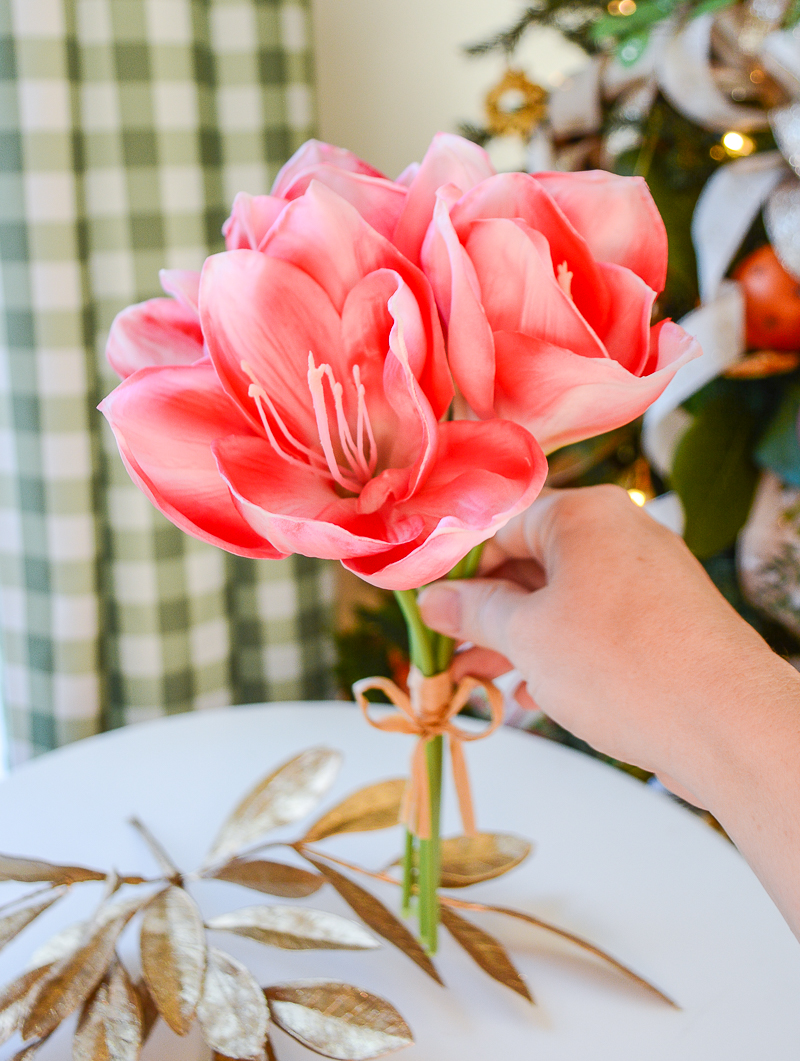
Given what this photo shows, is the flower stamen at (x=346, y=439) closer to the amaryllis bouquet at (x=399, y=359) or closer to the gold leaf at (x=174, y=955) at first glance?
the amaryllis bouquet at (x=399, y=359)

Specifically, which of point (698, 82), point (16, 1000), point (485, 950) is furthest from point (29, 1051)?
point (698, 82)

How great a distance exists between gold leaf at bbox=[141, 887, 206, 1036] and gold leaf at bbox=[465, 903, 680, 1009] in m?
0.18

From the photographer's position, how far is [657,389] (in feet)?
1.05

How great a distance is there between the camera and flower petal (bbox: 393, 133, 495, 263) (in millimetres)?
364

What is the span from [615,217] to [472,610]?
7.8 inches

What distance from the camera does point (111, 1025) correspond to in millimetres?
432

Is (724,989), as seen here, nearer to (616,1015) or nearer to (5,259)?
(616,1015)

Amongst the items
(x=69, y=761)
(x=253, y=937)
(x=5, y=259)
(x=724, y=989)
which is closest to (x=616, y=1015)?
(x=724, y=989)

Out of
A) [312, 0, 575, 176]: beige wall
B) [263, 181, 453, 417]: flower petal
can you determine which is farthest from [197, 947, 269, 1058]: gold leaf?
[312, 0, 575, 176]: beige wall

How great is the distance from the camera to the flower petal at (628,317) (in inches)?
13.1

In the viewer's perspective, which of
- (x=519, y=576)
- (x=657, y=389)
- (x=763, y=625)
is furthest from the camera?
(x=763, y=625)

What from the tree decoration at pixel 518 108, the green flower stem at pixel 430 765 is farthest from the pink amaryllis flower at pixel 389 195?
the tree decoration at pixel 518 108

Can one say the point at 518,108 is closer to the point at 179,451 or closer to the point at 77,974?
the point at 179,451

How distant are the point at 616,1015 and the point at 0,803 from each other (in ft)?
1.53
